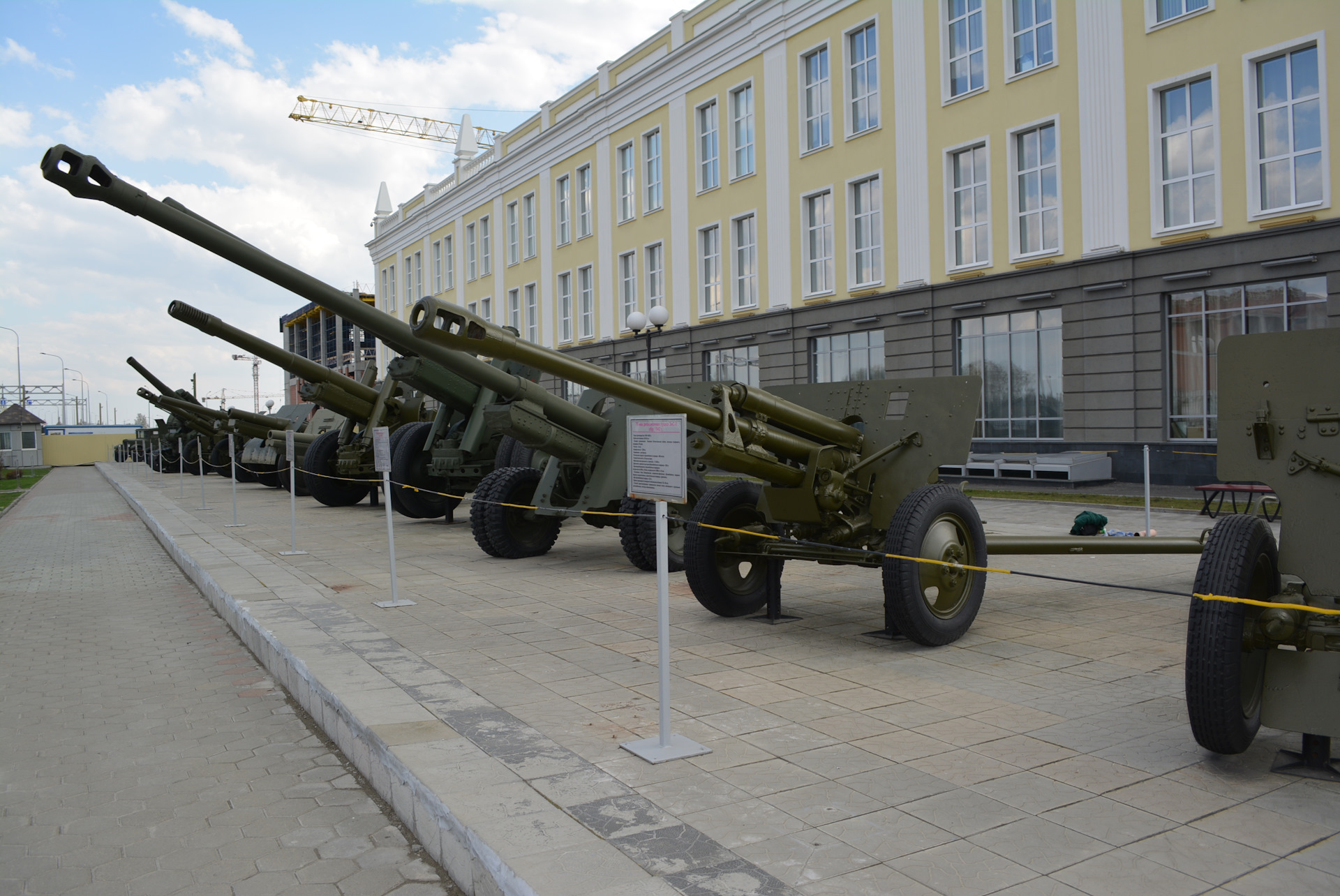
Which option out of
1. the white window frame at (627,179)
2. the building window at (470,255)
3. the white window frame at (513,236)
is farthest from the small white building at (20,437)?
the white window frame at (627,179)

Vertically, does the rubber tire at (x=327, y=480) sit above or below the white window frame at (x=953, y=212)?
below

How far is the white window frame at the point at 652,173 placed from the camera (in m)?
33.3

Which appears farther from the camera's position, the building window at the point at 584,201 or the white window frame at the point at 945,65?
the building window at the point at 584,201

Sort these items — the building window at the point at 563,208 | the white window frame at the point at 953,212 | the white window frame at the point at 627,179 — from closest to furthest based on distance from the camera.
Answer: the white window frame at the point at 953,212
the white window frame at the point at 627,179
the building window at the point at 563,208

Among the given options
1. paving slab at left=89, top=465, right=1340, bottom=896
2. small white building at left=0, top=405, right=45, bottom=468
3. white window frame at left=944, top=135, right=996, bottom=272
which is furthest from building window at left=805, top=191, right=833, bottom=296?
small white building at left=0, top=405, right=45, bottom=468

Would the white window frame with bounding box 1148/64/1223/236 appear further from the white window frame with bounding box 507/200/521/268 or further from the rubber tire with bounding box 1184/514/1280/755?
the white window frame with bounding box 507/200/521/268

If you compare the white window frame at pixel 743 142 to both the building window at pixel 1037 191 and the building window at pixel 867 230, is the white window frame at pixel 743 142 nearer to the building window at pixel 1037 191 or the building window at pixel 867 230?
the building window at pixel 867 230

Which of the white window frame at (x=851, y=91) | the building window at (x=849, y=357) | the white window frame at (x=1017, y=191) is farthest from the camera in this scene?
the building window at (x=849, y=357)

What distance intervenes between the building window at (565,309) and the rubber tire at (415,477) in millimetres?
23191

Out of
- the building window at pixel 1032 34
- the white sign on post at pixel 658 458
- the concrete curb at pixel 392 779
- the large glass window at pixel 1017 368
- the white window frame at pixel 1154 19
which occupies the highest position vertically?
the building window at pixel 1032 34

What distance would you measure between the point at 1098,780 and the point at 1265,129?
673 inches

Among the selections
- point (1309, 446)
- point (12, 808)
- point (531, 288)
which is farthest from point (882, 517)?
point (531, 288)

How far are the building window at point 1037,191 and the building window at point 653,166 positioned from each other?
46.5 ft

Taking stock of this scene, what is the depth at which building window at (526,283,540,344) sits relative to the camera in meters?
41.8
